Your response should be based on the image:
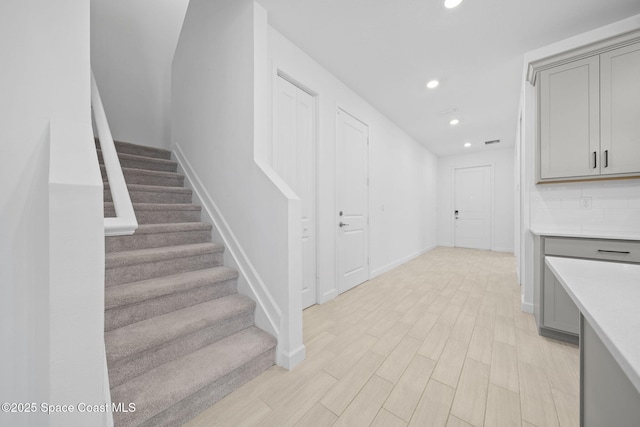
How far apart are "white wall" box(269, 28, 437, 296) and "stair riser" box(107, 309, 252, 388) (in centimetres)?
111

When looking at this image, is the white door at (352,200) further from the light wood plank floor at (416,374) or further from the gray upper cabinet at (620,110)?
the gray upper cabinet at (620,110)

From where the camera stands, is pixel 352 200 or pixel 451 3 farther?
pixel 352 200

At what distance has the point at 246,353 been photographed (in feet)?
4.96

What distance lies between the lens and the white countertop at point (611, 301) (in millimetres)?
392

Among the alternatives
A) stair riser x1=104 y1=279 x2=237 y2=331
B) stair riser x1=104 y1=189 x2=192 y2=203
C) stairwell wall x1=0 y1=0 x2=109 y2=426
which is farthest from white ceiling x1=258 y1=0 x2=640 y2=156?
stair riser x1=104 y1=279 x2=237 y2=331

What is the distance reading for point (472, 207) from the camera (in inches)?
247

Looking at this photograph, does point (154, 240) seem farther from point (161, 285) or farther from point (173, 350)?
Answer: point (173, 350)

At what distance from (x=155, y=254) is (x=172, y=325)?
57cm

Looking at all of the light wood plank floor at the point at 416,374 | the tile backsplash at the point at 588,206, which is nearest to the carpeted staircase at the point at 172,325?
the light wood plank floor at the point at 416,374

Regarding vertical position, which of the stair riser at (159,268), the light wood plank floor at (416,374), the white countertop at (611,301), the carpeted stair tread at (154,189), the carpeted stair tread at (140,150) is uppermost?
the carpeted stair tread at (140,150)

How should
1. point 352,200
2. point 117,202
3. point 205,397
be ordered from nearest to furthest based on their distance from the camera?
point 117,202 < point 205,397 < point 352,200

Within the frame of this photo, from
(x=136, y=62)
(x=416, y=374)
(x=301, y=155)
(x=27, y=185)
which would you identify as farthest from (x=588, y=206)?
(x=136, y=62)

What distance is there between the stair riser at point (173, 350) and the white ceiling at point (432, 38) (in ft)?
8.17

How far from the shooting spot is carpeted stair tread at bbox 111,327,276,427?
112 cm
